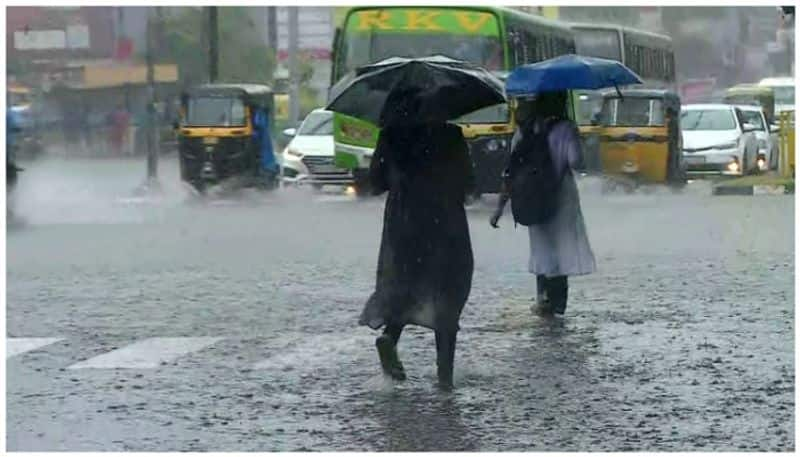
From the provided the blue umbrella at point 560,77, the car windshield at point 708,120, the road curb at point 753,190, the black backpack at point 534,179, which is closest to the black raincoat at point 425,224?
the blue umbrella at point 560,77

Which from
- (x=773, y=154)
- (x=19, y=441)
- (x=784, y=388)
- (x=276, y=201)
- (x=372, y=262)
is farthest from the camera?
(x=773, y=154)

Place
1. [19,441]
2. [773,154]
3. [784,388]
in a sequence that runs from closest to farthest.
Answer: [19,441], [784,388], [773,154]

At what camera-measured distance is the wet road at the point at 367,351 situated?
8469 millimetres

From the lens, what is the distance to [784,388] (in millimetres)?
9516

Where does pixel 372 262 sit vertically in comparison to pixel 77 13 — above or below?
below

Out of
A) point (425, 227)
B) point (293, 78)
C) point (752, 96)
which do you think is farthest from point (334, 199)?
point (425, 227)

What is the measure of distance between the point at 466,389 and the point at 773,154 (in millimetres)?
28319

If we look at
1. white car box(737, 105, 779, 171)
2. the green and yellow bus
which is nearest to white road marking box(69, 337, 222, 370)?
the green and yellow bus

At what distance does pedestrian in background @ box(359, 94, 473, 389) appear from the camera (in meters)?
9.48

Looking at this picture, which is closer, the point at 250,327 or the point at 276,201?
the point at 250,327

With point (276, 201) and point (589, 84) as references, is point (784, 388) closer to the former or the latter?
point (589, 84)

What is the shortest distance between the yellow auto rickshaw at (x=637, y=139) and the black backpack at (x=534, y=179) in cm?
1942

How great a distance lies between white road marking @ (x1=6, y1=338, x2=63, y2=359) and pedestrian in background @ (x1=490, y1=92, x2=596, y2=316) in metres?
3.02

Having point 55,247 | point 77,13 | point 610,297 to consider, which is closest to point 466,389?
point 610,297
